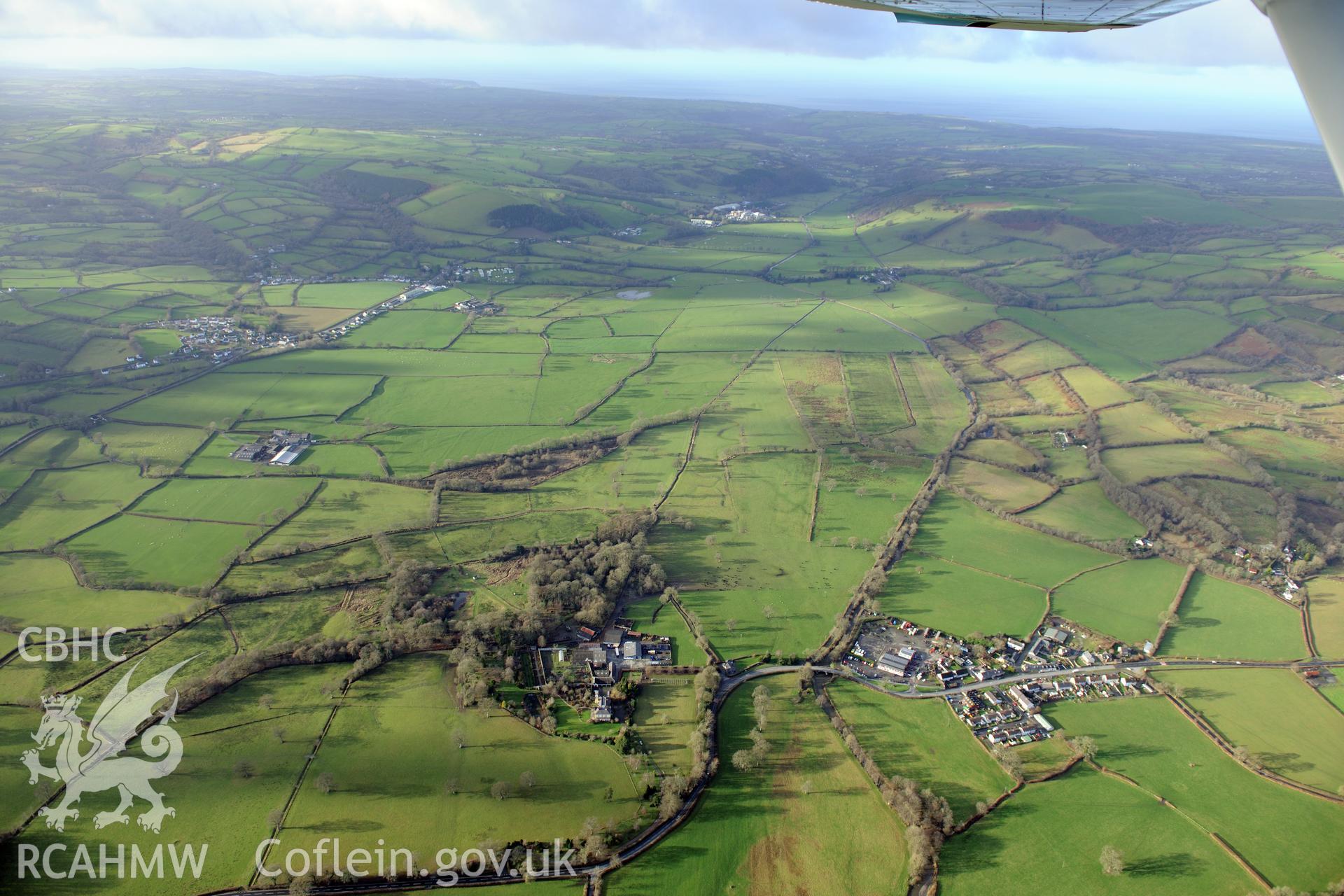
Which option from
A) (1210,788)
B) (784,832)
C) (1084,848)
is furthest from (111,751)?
(1210,788)

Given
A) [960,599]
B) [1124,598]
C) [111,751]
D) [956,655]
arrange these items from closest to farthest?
[111,751] → [956,655] → [960,599] → [1124,598]

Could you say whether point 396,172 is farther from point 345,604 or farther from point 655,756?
point 655,756

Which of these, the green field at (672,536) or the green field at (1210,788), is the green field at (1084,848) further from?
the green field at (1210,788)

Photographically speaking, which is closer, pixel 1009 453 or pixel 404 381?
pixel 1009 453

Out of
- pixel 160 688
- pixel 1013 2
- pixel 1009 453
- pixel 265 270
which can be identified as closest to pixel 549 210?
pixel 265 270

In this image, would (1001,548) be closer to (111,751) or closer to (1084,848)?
(1084,848)

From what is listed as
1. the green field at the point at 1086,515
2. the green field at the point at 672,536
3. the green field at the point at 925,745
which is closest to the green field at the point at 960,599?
the green field at the point at 672,536
